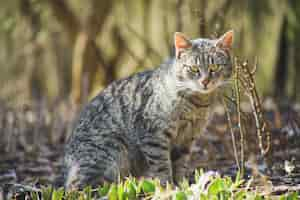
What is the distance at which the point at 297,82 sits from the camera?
41.7 ft

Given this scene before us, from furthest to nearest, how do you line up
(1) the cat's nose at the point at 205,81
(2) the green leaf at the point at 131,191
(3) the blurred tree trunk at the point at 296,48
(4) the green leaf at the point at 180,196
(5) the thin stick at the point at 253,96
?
1. (3) the blurred tree trunk at the point at 296,48
2. (1) the cat's nose at the point at 205,81
3. (5) the thin stick at the point at 253,96
4. (2) the green leaf at the point at 131,191
5. (4) the green leaf at the point at 180,196

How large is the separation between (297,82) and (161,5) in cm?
313

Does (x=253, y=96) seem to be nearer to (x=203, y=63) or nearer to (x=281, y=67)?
(x=203, y=63)

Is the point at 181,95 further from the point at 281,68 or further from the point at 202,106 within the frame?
the point at 281,68

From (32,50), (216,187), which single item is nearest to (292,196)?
(216,187)

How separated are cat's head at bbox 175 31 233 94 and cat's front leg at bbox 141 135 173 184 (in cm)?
51

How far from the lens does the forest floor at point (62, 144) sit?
5551 mm

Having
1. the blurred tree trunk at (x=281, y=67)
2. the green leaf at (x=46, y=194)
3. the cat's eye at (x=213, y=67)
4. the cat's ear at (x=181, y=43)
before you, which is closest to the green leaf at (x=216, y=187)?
the green leaf at (x=46, y=194)

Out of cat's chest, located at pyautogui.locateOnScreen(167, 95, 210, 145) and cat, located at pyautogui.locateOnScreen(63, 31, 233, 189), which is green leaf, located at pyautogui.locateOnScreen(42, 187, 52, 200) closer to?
cat, located at pyautogui.locateOnScreen(63, 31, 233, 189)

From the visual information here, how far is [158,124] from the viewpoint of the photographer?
5.32 meters

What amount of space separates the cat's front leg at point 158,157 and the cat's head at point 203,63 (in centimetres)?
51

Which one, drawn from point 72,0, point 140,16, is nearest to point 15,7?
point 72,0

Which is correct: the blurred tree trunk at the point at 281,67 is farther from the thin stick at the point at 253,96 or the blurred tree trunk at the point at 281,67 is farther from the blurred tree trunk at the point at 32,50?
the thin stick at the point at 253,96

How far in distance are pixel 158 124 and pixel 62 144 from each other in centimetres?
319
